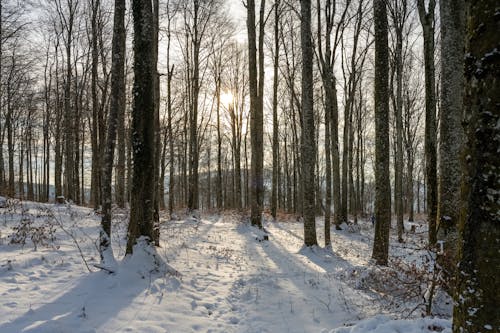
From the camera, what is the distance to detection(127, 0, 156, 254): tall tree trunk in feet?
19.9

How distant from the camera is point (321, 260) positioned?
362 inches

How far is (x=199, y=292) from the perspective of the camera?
18.2 ft

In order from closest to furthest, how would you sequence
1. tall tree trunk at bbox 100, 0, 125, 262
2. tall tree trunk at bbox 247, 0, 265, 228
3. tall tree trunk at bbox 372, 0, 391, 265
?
1. tall tree trunk at bbox 100, 0, 125, 262
2. tall tree trunk at bbox 372, 0, 391, 265
3. tall tree trunk at bbox 247, 0, 265, 228

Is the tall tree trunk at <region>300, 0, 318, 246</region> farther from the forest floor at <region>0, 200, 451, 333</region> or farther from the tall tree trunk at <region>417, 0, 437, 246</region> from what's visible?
the tall tree trunk at <region>417, 0, 437, 246</region>

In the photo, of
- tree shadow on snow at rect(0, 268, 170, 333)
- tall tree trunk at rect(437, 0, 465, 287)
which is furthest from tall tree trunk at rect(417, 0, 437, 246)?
tree shadow on snow at rect(0, 268, 170, 333)

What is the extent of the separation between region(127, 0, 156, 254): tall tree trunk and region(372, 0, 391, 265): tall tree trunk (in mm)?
5366

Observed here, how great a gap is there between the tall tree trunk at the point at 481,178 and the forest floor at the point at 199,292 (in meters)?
1.53

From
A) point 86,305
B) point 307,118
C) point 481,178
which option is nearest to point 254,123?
point 307,118

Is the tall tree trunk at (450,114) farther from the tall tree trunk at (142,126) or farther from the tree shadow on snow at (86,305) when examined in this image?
the tall tree trunk at (142,126)

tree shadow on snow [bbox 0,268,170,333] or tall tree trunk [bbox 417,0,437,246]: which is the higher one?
tall tree trunk [bbox 417,0,437,246]

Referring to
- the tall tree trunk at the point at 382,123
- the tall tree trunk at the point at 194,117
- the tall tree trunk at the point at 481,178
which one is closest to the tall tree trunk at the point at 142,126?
the tall tree trunk at the point at 481,178

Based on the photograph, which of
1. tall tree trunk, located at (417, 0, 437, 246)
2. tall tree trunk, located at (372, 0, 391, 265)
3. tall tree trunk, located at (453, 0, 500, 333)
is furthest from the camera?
tall tree trunk, located at (372, 0, 391, 265)

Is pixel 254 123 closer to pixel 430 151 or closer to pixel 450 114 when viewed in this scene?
pixel 430 151

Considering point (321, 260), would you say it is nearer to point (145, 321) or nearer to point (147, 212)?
point (147, 212)
